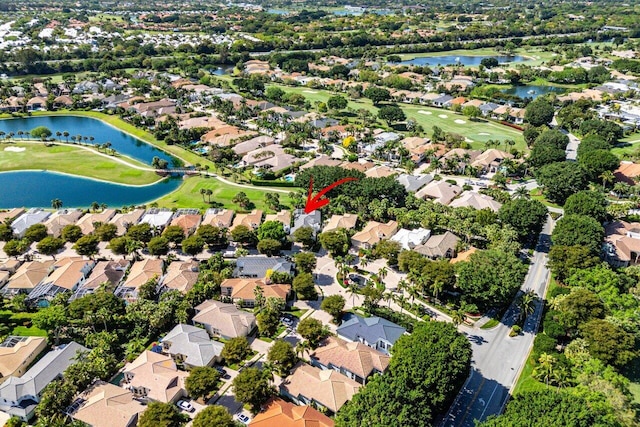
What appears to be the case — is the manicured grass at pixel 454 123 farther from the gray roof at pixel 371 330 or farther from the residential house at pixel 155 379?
the residential house at pixel 155 379

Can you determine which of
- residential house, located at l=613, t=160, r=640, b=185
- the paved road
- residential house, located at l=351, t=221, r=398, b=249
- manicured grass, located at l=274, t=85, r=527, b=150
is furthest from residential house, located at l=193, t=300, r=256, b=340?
manicured grass, located at l=274, t=85, r=527, b=150

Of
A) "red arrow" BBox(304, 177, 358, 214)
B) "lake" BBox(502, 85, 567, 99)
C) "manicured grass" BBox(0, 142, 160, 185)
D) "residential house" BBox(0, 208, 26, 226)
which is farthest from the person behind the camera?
"lake" BBox(502, 85, 567, 99)

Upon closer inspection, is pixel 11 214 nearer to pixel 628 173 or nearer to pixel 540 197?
pixel 540 197

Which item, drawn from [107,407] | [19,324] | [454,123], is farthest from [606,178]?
[19,324]

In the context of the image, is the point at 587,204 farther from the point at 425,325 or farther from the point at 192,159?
the point at 192,159

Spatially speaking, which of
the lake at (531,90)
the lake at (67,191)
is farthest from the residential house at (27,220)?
the lake at (531,90)

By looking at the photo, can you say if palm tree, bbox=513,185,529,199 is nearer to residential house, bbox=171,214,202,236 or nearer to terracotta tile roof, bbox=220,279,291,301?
terracotta tile roof, bbox=220,279,291,301

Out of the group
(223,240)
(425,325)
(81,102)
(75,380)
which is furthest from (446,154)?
(81,102)
